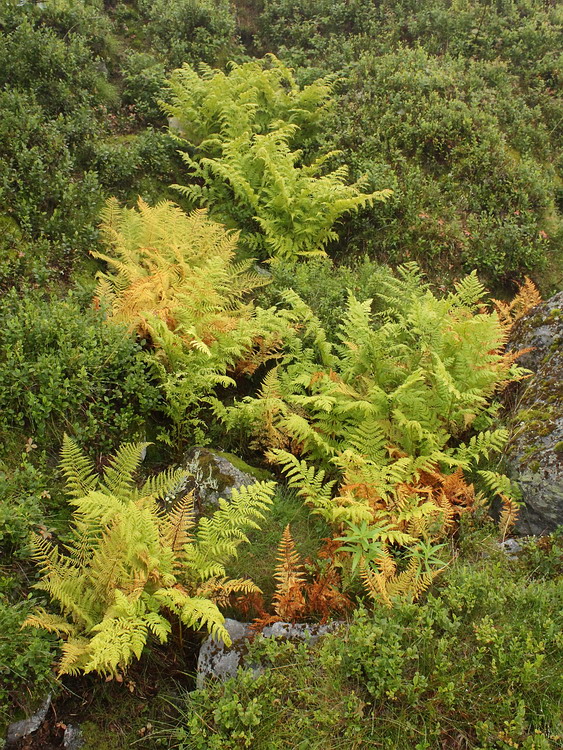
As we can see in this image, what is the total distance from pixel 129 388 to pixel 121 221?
290 centimetres

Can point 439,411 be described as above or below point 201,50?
below

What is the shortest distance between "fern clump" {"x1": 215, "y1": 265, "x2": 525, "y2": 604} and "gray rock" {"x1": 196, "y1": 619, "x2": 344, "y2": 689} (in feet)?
2.10

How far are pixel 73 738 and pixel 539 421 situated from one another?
4.66 metres

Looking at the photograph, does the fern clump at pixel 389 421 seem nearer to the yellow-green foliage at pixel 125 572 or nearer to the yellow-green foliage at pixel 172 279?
the yellow-green foliage at pixel 172 279

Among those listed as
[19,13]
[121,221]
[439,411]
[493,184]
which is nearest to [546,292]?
[493,184]

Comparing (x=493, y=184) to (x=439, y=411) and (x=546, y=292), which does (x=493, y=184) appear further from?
(x=439, y=411)

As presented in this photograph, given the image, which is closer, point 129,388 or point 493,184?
point 129,388

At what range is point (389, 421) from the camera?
5465 mm

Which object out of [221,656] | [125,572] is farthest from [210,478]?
[221,656]

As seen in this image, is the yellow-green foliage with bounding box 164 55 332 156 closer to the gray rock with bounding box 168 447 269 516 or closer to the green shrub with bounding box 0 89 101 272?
the green shrub with bounding box 0 89 101 272

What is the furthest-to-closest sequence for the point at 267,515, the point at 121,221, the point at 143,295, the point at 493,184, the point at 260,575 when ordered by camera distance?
the point at 493,184 < the point at 121,221 < the point at 143,295 < the point at 267,515 < the point at 260,575

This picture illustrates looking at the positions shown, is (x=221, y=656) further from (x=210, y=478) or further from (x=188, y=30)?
(x=188, y=30)

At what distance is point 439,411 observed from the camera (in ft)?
17.8

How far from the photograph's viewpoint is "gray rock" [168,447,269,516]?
16.0ft
